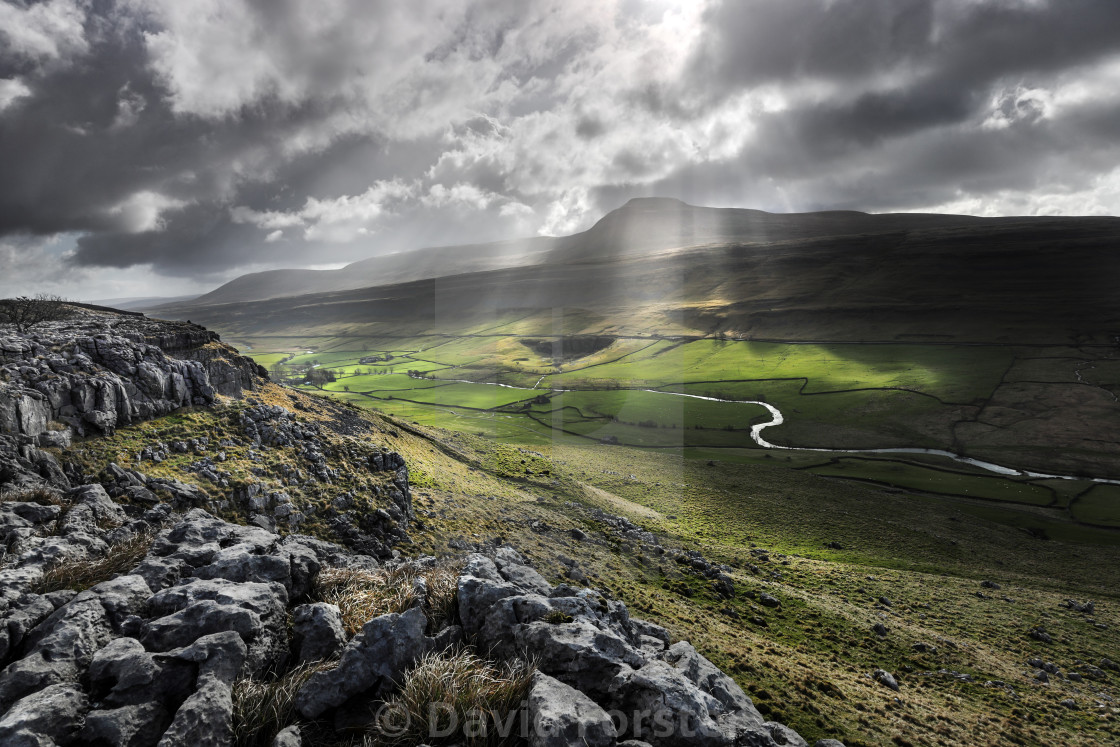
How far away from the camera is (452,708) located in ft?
19.8

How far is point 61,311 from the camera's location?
64.8 m

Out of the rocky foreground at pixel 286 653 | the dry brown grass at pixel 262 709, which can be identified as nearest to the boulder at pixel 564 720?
the rocky foreground at pixel 286 653

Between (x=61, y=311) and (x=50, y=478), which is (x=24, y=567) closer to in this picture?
(x=50, y=478)

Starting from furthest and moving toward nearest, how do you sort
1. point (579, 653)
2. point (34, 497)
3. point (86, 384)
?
point (86, 384), point (34, 497), point (579, 653)

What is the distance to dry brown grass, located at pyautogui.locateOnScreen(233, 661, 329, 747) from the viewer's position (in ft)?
18.7

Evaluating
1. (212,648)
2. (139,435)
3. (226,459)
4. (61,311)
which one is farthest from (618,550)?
(61,311)

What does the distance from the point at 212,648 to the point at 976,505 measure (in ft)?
320

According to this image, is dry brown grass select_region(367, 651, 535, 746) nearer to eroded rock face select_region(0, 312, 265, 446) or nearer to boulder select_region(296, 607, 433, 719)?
boulder select_region(296, 607, 433, 719)

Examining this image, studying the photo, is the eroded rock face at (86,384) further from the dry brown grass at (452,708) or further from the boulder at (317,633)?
the dry brown grass at (452,708)

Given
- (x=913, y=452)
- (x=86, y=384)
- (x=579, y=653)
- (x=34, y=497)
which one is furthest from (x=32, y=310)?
(x=913, y=452)

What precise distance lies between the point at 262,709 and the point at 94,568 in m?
5.06

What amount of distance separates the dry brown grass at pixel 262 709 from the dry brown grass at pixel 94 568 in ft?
13.6

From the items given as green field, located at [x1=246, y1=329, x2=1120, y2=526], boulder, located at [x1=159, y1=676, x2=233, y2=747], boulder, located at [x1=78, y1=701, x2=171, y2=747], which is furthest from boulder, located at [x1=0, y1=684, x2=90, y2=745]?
green field, located at [x1=246, y1=329, x2=1120, y2=526]

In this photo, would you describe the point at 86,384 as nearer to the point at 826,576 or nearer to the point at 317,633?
the point at 317,633
